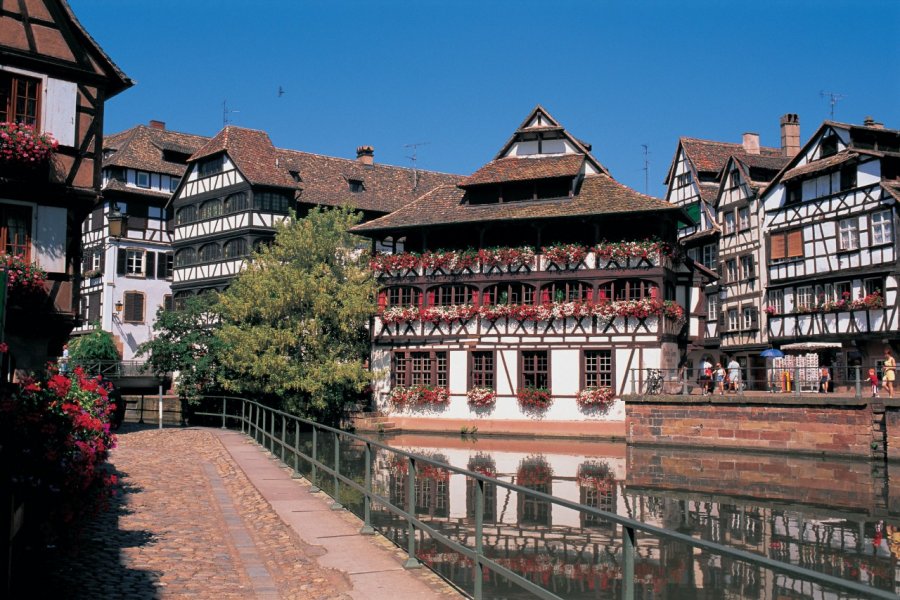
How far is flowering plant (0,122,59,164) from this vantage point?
19.1 metres

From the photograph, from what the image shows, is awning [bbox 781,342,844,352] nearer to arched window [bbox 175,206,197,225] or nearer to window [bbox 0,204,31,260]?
arched window [bbox 175,206,197,225]

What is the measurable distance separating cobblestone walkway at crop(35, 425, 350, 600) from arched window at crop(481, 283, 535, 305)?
864 inches

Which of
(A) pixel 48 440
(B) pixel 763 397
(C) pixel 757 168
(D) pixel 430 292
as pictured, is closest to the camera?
(A) pixel 48 440

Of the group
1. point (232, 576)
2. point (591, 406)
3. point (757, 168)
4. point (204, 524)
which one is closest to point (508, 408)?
point (591, 406)

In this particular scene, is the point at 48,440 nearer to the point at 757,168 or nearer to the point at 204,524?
the point at 204,524

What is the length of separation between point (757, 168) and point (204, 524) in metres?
40.1

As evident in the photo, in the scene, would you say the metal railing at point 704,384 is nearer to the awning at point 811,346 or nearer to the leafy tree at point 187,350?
the awning at point 811,346

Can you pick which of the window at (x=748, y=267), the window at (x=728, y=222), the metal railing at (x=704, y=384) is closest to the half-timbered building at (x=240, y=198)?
the window at (x=728, y=222)

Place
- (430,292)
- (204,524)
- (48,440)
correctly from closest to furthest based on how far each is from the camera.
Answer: (48,440) < (204,524) < (430,292)

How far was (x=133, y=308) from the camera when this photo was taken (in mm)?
49750

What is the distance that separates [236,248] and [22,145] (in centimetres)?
2602

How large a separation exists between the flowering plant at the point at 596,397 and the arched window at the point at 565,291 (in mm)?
3555

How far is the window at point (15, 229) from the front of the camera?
66.3 feet

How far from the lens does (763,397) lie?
29.4 metres
